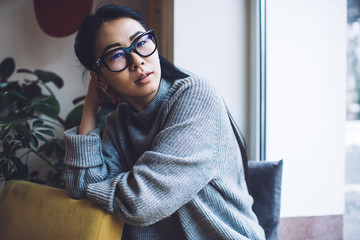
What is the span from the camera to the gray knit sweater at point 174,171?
28.0 inches

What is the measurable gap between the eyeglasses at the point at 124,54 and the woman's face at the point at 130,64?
1 cm

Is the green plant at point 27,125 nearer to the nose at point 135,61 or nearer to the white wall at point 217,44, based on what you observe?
the nose at point 135,61

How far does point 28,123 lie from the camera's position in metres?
1.53

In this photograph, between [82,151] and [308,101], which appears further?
[308,101]

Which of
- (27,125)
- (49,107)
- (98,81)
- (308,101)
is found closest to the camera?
(98,81)

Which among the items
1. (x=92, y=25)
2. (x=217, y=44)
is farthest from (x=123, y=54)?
(x=217, y=44)

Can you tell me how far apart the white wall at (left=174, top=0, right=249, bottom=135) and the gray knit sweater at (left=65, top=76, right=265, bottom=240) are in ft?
1.43

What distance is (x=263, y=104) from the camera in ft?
4.42

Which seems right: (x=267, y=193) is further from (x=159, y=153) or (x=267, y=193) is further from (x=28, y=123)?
(x=28, y=123)

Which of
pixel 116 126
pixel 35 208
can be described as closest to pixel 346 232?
pixel 116 126

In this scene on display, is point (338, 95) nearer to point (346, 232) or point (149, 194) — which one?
point (346, 232)

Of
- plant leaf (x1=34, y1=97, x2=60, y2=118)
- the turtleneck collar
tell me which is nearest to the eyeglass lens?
the turtleneck collar

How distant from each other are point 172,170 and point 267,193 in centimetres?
45

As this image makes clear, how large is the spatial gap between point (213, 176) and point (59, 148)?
3.49 feet
